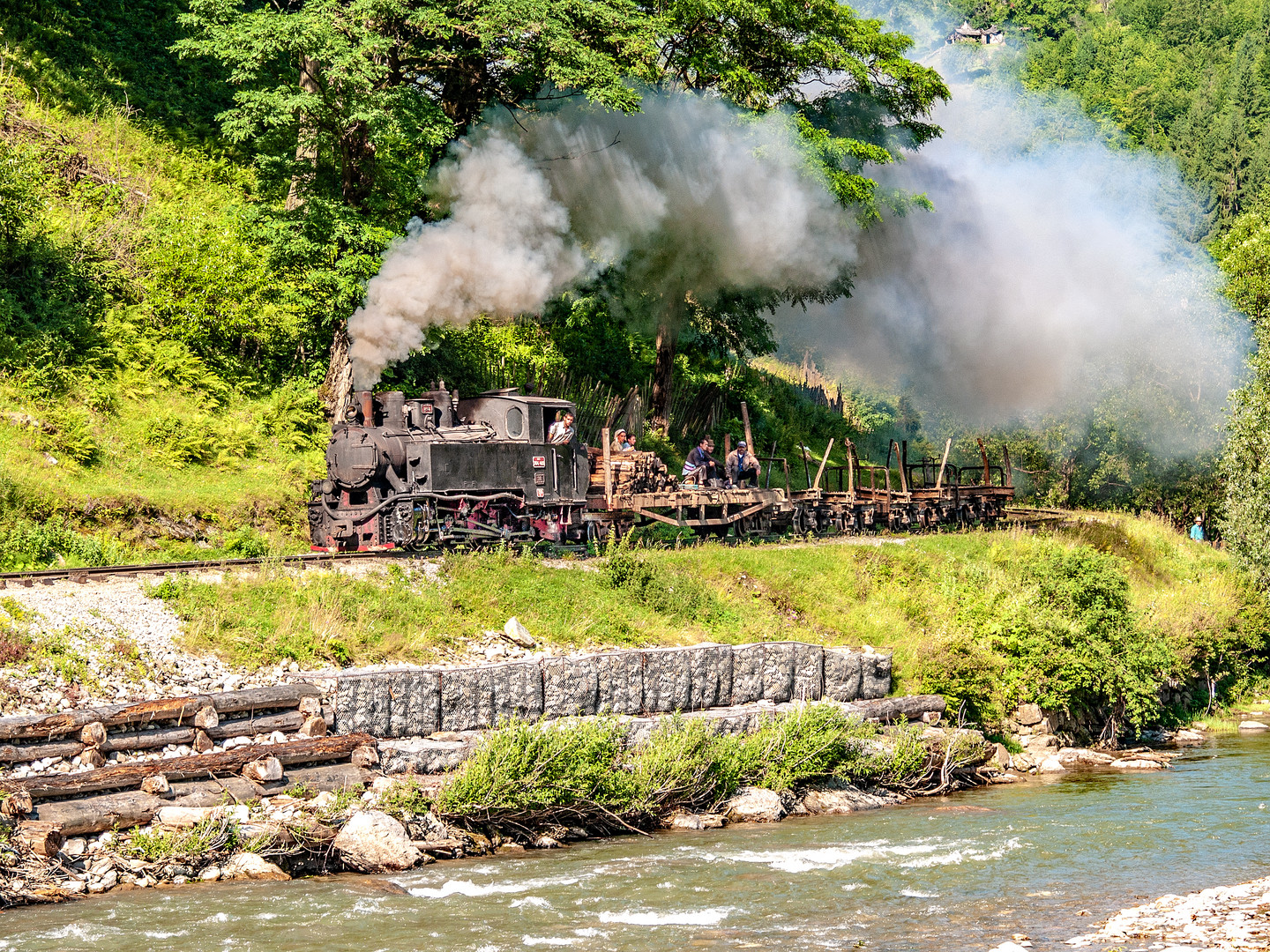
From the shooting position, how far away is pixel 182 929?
10125 millimetres

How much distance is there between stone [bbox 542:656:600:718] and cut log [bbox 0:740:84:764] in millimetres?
5093

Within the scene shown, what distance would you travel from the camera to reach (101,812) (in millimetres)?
11312

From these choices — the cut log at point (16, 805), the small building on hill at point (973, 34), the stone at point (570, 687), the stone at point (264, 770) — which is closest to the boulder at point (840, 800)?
the stone at point (570, 687)

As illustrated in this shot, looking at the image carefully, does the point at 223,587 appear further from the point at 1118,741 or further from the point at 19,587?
the point at 1118,741

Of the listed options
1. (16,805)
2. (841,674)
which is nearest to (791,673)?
(841,674)

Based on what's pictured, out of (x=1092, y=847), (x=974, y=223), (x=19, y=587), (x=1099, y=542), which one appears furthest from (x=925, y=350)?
(x=19, y=587)

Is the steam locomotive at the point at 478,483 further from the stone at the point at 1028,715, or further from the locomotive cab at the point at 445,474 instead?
the stone at the point at 1028,715

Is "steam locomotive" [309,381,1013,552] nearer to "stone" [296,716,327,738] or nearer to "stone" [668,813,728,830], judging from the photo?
"stone" [296,716,327,738]

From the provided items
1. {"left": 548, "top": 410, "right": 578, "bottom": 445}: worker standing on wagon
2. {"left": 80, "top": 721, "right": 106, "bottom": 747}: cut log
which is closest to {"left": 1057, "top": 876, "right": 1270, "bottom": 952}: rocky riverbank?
{"left": 80, "top": 721, "right": 106, "bottom": 747}: cut log

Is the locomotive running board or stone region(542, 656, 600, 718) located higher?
the locomotive running board

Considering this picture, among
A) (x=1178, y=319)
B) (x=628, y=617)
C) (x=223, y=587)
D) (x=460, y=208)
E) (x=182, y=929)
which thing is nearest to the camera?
(x=182, y=929)

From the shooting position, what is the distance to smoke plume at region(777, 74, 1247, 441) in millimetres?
32438

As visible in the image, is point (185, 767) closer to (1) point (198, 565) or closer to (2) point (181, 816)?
(2) point (181, 816)

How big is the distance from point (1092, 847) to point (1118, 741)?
7165 mm
